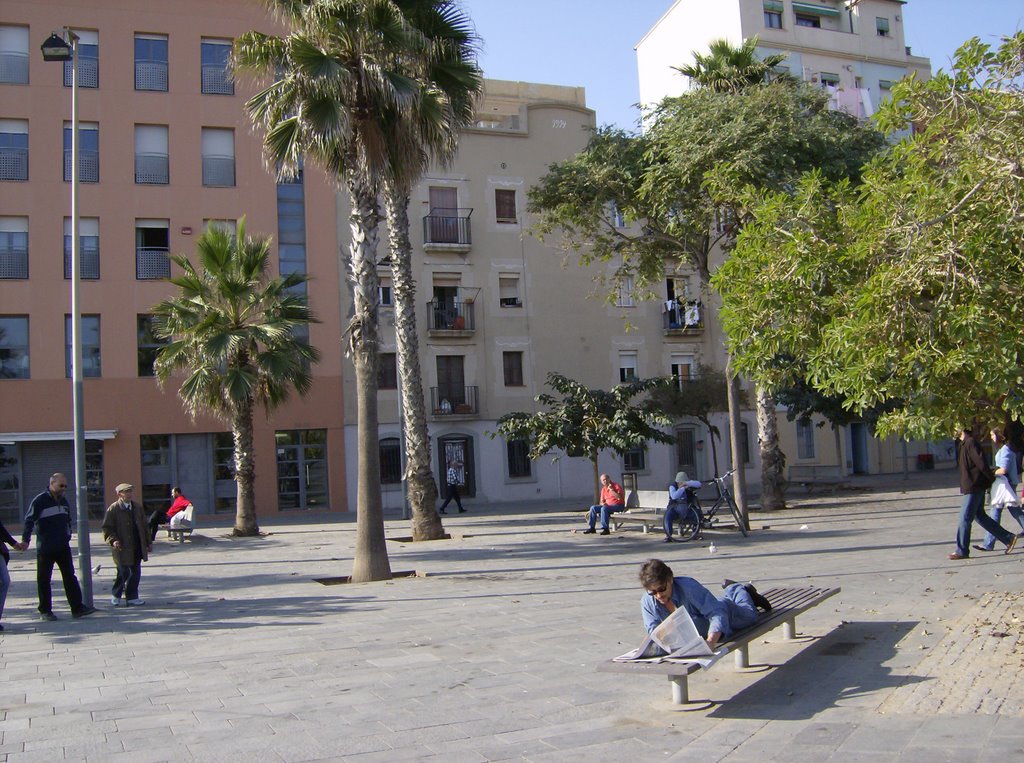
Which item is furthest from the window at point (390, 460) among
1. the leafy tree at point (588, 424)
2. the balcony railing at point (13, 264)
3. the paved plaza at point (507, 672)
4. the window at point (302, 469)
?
the paved plaza at point (507, 672)

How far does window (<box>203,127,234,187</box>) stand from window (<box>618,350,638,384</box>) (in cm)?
1641

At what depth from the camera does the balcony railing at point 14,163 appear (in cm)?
3234

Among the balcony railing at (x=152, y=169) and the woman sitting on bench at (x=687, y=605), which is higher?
the balcony railing at (x=152, y=169)

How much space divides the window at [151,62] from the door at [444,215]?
1024 centimetres

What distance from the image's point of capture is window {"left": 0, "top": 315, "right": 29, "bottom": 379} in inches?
1250

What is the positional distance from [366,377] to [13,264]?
22.9 meters

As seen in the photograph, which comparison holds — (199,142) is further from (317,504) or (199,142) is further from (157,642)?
(157,642)

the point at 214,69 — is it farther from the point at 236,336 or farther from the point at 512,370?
the point at 236,336

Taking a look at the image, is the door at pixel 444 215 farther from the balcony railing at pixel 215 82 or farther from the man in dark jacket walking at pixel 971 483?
the man in dark jacket walking at pixel 971 483

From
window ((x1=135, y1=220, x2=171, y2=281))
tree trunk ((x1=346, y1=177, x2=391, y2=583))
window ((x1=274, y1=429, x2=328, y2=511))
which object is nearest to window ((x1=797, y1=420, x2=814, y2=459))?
window ((x1=274, y1=429, x2=328, y2=511))

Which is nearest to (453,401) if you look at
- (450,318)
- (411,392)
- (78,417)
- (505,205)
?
(450,318)

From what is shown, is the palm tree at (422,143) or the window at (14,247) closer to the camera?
the palm tree at (422,143)

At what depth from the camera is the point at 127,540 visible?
12.5 meters

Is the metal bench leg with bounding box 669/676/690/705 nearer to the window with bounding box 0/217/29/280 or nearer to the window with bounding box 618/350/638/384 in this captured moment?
the window with bounding box 0/217/29/280
